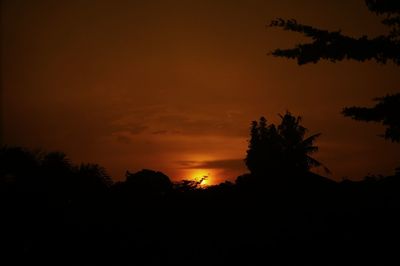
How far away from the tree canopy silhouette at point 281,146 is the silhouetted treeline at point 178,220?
98.7ft

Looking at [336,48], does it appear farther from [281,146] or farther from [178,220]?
[281,146]

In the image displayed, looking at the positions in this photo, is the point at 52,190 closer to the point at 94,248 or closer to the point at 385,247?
the point at 94,248

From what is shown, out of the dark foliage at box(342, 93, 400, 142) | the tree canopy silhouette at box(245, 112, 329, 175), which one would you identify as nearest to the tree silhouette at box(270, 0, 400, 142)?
the dark foliage at box(342, 93, 400, 142)

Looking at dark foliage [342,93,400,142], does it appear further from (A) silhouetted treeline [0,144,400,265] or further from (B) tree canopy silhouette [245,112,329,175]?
(B) tree canopy silhouette [245,112,329,175]

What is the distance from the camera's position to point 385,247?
20.6 feet

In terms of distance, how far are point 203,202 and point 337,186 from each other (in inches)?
180

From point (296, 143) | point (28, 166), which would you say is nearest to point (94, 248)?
point (28, 166)

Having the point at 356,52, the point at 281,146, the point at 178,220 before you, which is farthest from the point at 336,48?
the point at 281,146

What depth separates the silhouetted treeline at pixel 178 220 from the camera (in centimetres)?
421

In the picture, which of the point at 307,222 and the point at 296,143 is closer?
A: the point at 307,222

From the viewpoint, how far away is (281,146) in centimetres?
4153

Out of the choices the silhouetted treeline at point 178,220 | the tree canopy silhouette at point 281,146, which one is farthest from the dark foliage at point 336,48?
the tree canopy silhouette at point 281,146

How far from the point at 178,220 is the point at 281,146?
36063 millimetres

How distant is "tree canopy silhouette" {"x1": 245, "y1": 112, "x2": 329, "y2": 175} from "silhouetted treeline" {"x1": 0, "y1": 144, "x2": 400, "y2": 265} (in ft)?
98.7
